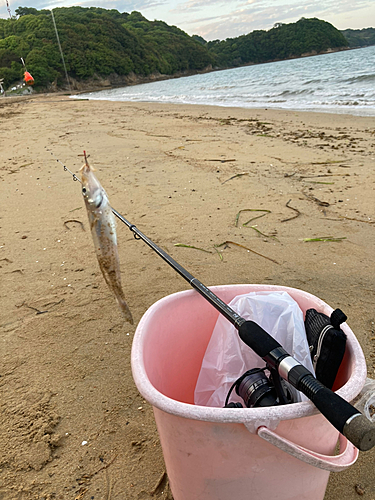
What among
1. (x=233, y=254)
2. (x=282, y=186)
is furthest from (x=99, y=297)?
(x=282, y=186)

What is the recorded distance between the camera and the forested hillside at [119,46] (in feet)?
181

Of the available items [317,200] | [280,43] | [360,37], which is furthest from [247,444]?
[360,37]

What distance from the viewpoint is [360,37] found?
117 m

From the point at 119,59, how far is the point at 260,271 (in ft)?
247

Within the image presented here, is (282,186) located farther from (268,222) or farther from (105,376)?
(105,376)

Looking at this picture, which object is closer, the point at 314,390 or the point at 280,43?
the point at 314,390

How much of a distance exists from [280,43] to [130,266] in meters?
108

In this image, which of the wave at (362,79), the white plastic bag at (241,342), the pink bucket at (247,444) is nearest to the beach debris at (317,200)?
the white plastic bag at (241,342)

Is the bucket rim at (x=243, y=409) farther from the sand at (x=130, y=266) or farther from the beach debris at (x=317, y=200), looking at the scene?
the beach debris at (x=317, y=200)

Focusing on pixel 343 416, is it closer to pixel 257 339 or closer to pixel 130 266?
pixel 257 339

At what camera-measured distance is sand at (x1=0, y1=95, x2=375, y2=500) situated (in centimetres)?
151

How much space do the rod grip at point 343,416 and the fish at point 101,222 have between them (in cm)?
74

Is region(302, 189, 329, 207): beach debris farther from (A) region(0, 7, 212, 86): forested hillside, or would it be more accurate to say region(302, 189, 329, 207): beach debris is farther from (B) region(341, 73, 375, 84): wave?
(A) region(0, 7, 212, 86): forested hillside

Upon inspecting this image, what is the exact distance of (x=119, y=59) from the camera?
66.7m
